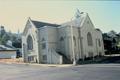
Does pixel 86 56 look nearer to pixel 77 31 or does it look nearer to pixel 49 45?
pixel 77 31

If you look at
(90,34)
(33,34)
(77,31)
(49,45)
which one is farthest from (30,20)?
(90,34)

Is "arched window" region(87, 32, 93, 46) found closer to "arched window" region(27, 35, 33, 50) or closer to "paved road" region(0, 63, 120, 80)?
"arched window" region(27, 35, 33, 50)

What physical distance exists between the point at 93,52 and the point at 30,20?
63.2 ft

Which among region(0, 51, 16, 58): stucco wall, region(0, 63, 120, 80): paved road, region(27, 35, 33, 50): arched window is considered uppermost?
region(27, 35, 33, 50): arched window

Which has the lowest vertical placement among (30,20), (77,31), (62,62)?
(62,62)

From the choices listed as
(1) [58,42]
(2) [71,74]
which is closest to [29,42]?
(1) [58,42]

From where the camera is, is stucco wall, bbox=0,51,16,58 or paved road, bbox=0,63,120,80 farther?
stucco wall, bbox=0,51,16,58

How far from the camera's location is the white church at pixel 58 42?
161 feet

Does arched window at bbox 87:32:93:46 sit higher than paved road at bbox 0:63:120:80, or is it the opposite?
arched window at bbox 87:32:93:46

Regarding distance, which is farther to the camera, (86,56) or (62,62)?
(86,56)

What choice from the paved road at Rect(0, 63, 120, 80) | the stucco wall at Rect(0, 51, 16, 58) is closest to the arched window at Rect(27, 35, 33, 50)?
the stucco wall at Rect(0, 51, 16, 58)

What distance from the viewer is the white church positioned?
161ft

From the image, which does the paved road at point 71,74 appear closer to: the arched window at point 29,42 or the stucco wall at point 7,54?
the arched window at point 29,42

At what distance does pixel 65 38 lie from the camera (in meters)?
50.0
